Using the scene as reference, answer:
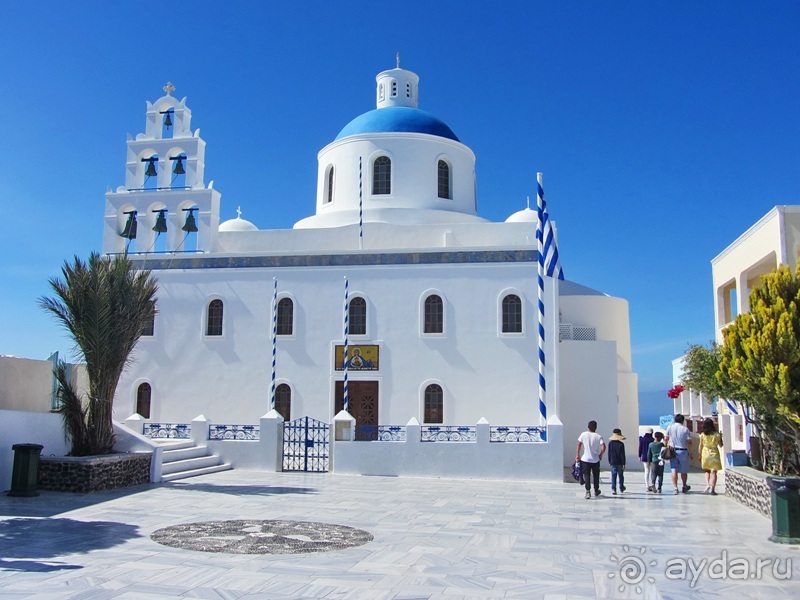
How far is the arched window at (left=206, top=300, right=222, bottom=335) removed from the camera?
20594 millimetres

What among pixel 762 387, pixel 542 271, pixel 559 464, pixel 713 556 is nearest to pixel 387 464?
pixel 559 464

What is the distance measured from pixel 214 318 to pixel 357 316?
3995 mm

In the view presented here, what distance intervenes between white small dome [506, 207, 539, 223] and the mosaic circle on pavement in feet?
47.9

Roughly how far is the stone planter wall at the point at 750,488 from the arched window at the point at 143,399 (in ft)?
47.6

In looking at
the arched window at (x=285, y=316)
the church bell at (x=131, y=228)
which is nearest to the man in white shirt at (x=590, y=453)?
the arched window at (x=285, y=316)

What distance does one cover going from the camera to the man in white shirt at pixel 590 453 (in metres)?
12.5

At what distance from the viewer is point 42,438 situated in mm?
12695

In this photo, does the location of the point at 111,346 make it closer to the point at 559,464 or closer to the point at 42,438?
the point at 42,438

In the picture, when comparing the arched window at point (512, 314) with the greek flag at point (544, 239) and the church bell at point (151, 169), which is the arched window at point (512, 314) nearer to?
the greek flag at point (544, 239)

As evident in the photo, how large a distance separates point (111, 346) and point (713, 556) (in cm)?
Answer: 1030

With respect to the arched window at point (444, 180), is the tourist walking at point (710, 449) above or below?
below

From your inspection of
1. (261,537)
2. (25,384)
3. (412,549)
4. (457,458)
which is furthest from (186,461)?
(412,549)

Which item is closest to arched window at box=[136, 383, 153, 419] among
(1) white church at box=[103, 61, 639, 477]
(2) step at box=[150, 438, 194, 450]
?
(1) white church at box=[103, 61, 639, 477]

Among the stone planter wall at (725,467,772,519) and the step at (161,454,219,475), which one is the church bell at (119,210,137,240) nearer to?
the step at (161,454,219,475)
